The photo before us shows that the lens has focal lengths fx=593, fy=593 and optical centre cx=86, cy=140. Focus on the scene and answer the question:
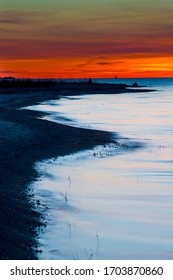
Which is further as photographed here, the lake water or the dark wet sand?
the lake water

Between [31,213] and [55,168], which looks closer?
[31,213]

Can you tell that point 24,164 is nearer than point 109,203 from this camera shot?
No

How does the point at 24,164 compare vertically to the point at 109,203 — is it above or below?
above

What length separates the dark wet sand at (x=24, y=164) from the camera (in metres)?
9.15

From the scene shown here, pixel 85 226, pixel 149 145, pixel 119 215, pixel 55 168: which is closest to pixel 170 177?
pixel 55 168

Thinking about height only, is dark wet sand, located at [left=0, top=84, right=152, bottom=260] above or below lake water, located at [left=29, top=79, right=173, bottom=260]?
above

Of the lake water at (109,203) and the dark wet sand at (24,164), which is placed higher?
the dark wet sand at (24,164)

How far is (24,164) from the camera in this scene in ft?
49.8

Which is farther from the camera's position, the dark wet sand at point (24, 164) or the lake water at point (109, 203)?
the lake water at point (109, 203)

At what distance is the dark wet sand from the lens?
915 centimetres
